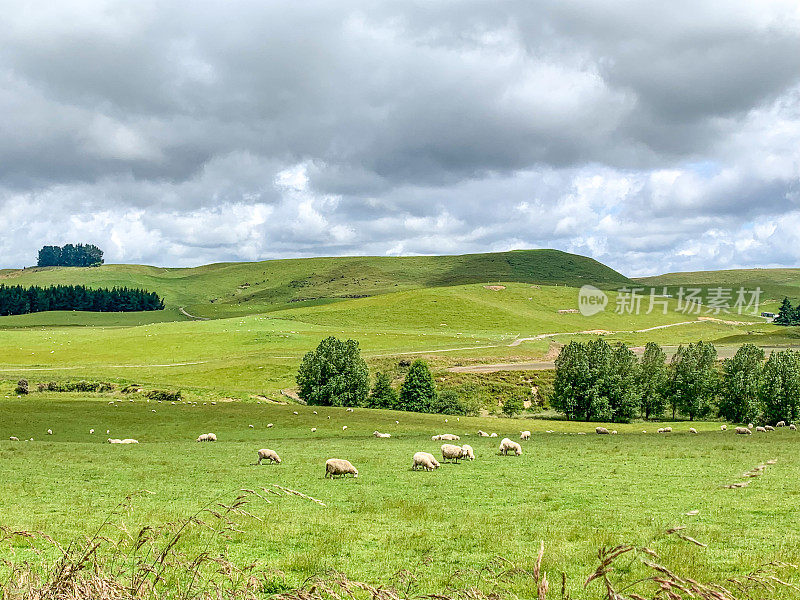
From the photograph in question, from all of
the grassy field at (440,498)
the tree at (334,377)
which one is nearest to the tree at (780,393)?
the grassy field at (440,498)

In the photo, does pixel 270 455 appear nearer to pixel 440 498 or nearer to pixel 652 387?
pixel 440 498

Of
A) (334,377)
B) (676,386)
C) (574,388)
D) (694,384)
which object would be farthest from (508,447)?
(676,386)

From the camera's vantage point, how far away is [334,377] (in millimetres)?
92125

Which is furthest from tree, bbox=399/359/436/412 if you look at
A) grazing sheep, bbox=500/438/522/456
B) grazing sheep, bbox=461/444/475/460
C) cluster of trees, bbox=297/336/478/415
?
grazing sheep, bbox=461/444/475/460

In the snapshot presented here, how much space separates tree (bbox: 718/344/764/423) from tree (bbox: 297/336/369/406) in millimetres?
55180

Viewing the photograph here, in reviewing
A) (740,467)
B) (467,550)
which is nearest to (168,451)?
(467,550)

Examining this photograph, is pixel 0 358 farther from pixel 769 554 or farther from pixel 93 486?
pixel 769 554

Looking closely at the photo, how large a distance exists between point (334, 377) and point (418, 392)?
1384 centimetres

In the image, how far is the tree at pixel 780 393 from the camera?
81688 mm

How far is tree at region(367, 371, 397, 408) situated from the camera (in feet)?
316

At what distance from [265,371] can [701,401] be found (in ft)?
254

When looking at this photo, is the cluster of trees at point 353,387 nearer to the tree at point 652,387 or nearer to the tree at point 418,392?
the tree at point 418,392

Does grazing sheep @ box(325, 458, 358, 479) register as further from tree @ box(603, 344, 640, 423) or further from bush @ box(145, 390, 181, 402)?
tree @ box(603, 344, 640, 423)

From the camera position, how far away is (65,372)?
107438 millimetres
